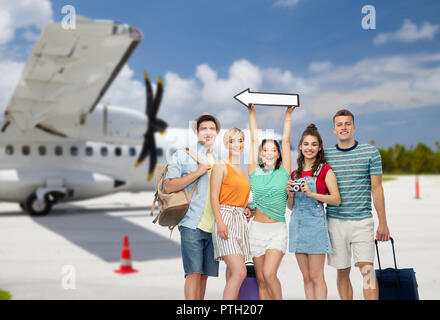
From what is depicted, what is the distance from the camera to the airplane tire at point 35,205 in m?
15.1

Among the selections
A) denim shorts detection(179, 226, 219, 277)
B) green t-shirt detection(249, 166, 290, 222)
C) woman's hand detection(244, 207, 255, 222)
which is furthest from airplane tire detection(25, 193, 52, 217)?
green t-shirt detection(249, 166, 290, 222)

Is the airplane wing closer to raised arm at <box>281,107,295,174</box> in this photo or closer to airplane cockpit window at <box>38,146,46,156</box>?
airplane cockpit window at <box>38,146,46,156</box>

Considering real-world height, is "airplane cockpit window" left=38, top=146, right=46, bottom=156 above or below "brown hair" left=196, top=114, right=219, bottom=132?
above

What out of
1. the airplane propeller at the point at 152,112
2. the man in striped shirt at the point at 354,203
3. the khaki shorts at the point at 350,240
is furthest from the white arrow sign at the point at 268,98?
the airplane propeller at the point at 152,112

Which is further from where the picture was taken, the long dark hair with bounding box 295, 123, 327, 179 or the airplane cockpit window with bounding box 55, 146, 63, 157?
the airplane cockpit window with bounding box 55, 146, 63, 157

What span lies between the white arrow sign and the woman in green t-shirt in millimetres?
78

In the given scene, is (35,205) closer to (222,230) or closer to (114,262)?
(114,262)

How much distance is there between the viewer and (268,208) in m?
2.86

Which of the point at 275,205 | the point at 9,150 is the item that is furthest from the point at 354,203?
the point at 9,150

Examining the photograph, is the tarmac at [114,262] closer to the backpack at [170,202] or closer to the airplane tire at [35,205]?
the airplane tire at [35,205]

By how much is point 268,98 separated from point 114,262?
603 cm

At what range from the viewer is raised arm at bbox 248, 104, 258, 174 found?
9.32 feet

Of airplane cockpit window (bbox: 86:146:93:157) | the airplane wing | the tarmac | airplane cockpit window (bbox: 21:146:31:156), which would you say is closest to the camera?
the tarmac
